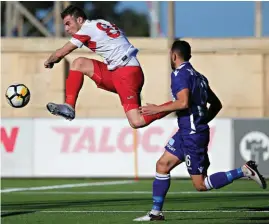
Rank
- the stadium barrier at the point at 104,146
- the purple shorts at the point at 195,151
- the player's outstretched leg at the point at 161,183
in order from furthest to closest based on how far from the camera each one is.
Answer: the stadium barrier at the point at 104,146
the player's outstretched leg at the point at 161,183
the purple shorts at the point at 195,151

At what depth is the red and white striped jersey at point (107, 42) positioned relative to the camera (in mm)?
12656

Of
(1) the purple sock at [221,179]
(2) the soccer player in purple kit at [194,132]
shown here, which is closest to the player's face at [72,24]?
(2) the soccer player in purple kit at [194,132]

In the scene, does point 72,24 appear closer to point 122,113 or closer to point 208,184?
point 208,184

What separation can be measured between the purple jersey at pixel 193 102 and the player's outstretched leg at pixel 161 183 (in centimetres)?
39

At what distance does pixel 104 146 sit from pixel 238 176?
35.3 ft

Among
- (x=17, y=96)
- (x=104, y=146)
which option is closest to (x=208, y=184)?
(x=17, y=96)

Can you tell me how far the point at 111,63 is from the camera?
42.4 feet

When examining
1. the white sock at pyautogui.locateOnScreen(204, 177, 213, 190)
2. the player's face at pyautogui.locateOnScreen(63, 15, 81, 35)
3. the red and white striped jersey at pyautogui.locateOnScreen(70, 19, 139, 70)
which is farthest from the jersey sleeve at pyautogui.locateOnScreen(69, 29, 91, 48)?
the white sock at pyautogui.locateOnScreen(204, 177, 213, 190)

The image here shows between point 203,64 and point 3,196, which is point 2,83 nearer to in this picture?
point 203,64

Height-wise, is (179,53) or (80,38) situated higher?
(80,38)

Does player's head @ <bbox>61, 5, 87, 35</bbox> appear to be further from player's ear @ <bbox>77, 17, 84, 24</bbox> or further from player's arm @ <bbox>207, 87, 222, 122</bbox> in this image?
player's arm @ <bbox>207, 87, 222, 122</bbox>

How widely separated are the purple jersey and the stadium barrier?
33.6 feet

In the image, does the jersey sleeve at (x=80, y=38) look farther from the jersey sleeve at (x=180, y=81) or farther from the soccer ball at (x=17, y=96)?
the jersey sleeve at (x=180, y=81)

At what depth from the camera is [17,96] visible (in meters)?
13.0
